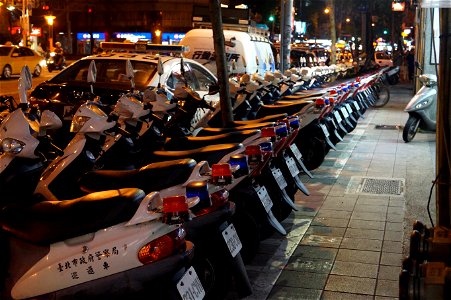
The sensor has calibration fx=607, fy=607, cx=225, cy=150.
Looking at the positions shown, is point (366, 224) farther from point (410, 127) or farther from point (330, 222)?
point (410, 127)

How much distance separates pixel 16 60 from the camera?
3072 centimetres

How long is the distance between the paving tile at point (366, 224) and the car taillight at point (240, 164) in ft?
7.35

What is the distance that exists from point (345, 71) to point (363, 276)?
1927 centimetres

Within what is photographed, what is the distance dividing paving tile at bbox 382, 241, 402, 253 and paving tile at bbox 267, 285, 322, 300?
48.4 inches

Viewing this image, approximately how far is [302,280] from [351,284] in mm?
395

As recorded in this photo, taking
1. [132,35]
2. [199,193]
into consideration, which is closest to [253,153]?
[199,193]

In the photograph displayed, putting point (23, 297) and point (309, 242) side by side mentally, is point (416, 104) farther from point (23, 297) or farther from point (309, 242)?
point (23, 297)

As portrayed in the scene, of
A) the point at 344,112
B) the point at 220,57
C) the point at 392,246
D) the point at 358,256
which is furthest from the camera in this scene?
the point at 344,112

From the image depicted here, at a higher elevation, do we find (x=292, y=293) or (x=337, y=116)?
(x=337, y=116)

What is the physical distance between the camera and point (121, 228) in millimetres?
3352

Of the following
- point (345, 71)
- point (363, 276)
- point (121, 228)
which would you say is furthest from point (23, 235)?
point (345, 71)

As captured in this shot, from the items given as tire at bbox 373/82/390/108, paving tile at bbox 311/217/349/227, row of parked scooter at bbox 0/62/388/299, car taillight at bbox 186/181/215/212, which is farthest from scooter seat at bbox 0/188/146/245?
tire at bbox 373/82/390/108

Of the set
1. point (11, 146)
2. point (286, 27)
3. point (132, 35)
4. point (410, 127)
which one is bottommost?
point (410, 127)

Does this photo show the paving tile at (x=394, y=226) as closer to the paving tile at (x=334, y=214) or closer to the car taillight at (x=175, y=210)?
the paving tile at (x=334, y=214)
